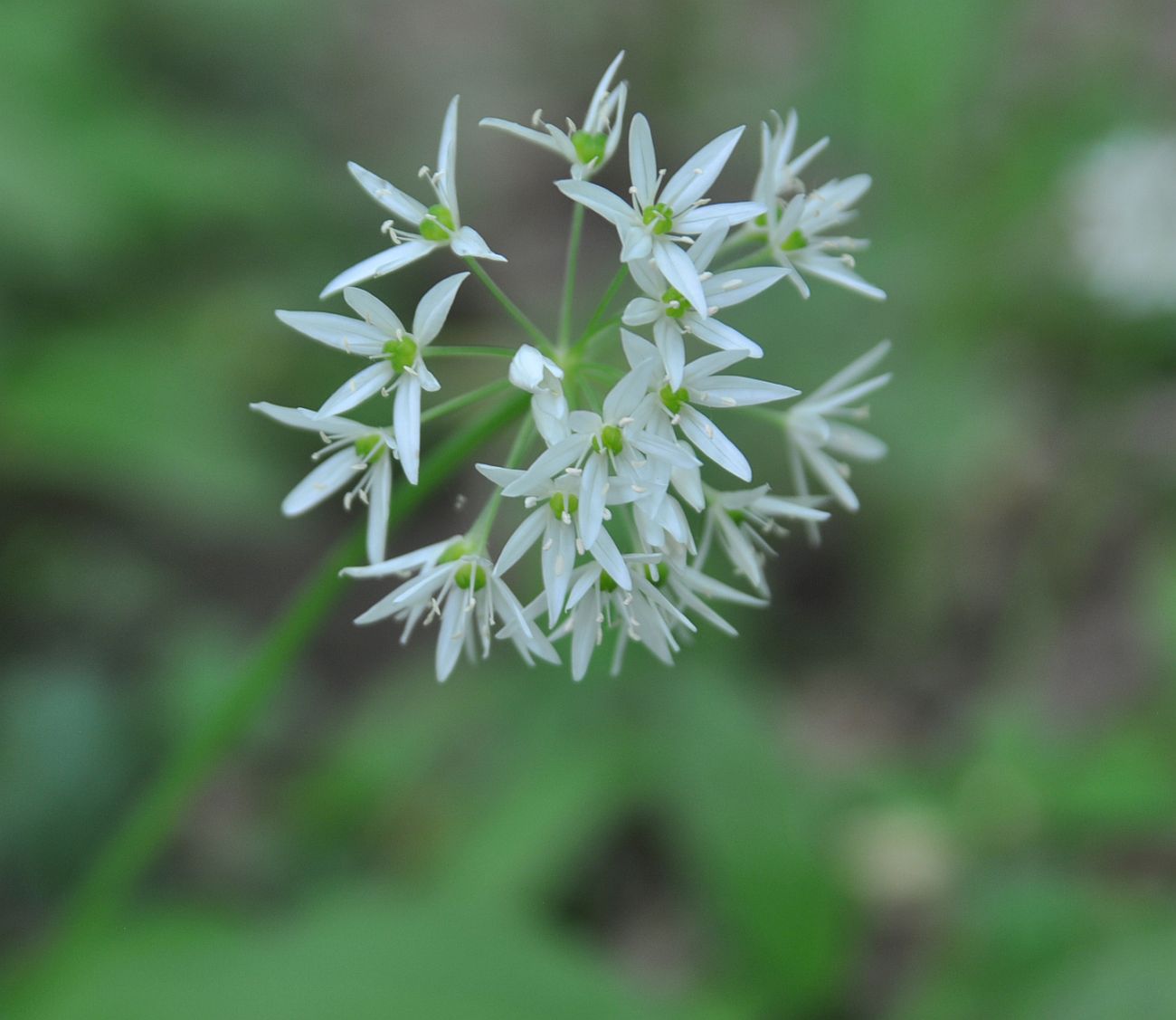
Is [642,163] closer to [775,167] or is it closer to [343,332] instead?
[775,167]

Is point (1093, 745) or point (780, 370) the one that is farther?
point (780, 370)

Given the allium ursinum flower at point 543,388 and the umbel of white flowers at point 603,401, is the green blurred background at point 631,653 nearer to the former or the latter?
the umbel of white flowers at point 603,401

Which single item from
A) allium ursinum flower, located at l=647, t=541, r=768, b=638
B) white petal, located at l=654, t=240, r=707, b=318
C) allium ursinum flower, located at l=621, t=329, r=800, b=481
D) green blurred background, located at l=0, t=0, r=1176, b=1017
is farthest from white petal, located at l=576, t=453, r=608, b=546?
green blurred background, located at l=0, t=0, r=1176, b=1017

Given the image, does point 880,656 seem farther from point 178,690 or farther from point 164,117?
point 164,117

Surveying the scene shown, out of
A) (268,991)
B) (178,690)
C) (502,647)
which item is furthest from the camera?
(502,647)

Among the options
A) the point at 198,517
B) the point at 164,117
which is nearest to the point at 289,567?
the point at 198,517

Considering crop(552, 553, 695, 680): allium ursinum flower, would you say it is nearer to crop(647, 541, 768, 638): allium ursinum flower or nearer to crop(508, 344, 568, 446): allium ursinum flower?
crop(647, 541, 768, 638): allium ursinum flower
